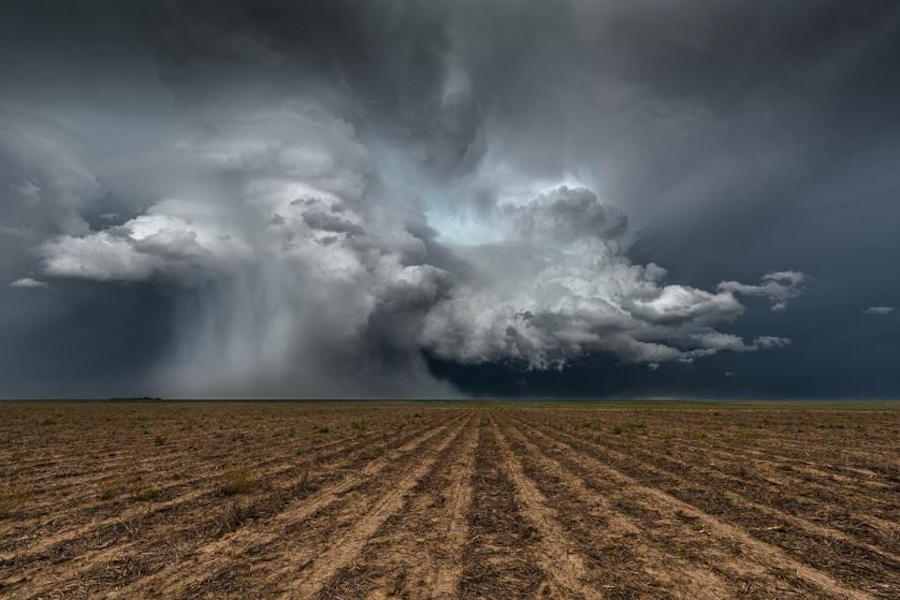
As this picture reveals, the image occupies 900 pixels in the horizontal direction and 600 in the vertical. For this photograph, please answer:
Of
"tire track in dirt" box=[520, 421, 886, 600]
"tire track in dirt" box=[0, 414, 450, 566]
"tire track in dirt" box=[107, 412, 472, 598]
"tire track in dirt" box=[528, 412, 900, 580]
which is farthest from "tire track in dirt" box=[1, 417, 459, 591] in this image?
"tire track in dirt" box=[528, 412, 900, 580]

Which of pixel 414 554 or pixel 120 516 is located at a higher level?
pixel 120 516

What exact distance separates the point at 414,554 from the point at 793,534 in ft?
25.6

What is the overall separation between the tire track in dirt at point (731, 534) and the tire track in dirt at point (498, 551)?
11.1 feet

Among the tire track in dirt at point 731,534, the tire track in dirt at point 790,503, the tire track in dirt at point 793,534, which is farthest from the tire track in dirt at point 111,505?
the tire track in dirt at point 790,503

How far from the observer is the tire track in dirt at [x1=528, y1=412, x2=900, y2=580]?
785cm

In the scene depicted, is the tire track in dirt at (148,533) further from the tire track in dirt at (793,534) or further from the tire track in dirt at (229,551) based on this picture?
the tire track in dirt at (793,534)

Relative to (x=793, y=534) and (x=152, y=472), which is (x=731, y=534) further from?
(x=152, y=472)

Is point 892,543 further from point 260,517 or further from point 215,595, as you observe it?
point 260,517

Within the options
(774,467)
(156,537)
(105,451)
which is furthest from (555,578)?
(105,451)

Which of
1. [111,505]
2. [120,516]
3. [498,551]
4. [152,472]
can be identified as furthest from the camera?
[152,472]

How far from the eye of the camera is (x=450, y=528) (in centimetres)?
1030

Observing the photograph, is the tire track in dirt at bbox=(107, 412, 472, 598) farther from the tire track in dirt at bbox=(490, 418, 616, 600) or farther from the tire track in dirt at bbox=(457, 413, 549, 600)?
the tire track in dirt at bbox=(490, 418, 616, 600)

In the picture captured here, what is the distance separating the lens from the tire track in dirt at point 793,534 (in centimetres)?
785

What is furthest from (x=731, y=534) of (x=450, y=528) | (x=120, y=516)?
(x=120, y=516)
